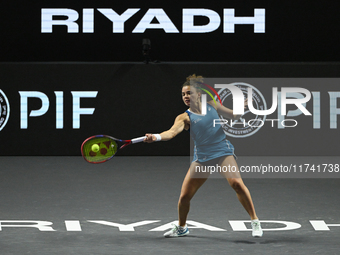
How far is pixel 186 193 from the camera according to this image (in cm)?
537

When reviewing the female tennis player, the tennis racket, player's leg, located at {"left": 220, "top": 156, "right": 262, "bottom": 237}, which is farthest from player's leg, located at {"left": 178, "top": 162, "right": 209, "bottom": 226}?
the tennis racket

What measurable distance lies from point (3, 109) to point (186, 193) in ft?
22.5

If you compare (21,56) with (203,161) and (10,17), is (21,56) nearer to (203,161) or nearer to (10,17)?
(10,17)

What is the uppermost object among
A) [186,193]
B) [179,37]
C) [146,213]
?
[179,37]

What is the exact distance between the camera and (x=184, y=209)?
17.8ft

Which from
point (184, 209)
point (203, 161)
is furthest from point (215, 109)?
point (184, 209)

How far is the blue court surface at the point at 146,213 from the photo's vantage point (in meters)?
5.16

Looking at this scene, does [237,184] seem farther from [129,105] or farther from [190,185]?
[129,105]

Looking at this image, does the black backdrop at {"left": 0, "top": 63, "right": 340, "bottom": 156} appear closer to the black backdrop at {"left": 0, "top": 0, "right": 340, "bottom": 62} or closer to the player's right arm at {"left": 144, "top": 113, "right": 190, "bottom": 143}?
the black backdrop at {"left": 0, "top": 0, "right": 340, "bottom": 62}

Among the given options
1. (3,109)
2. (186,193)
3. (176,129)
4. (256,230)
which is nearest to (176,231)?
(186,193)

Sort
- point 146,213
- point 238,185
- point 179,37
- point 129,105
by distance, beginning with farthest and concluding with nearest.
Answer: point 179,37 → point 129,105 → point 146,213 → point 238,185

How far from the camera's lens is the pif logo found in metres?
11.3

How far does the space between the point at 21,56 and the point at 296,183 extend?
6.11 m
